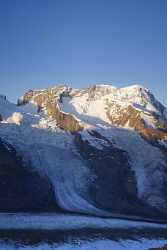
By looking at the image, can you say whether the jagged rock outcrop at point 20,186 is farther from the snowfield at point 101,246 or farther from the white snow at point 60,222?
the snowfield at point 101,246

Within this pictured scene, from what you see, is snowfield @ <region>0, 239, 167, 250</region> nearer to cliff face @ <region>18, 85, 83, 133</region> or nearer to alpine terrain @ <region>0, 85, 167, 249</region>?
alpine terrain @ <region>0, 85, 167, 249</region>

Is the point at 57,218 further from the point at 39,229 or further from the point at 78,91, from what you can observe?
the point at 78,91

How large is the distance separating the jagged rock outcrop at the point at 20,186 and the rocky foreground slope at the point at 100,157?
2273 mm

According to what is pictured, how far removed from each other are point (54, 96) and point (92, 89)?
856 inches

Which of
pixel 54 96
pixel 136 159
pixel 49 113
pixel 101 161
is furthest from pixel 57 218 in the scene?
pixel 54 96

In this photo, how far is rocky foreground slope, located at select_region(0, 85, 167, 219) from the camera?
88.5 metres

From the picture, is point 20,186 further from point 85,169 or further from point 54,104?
point 54,104

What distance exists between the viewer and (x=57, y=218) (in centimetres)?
6300

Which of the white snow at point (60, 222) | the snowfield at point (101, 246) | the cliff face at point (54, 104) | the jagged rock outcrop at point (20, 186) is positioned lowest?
the snowfield at point (101, 246)

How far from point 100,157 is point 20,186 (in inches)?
1161

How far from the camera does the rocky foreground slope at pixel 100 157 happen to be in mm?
88500

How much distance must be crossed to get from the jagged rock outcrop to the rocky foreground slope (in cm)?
227

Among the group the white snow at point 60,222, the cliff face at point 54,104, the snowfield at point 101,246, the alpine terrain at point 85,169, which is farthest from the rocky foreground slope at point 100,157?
the snowfield at point 101,246

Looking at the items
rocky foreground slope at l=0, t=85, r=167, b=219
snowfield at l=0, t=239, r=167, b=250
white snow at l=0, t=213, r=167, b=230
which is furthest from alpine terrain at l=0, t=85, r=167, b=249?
snowfield at l=0, t=239, r=167, b=250
